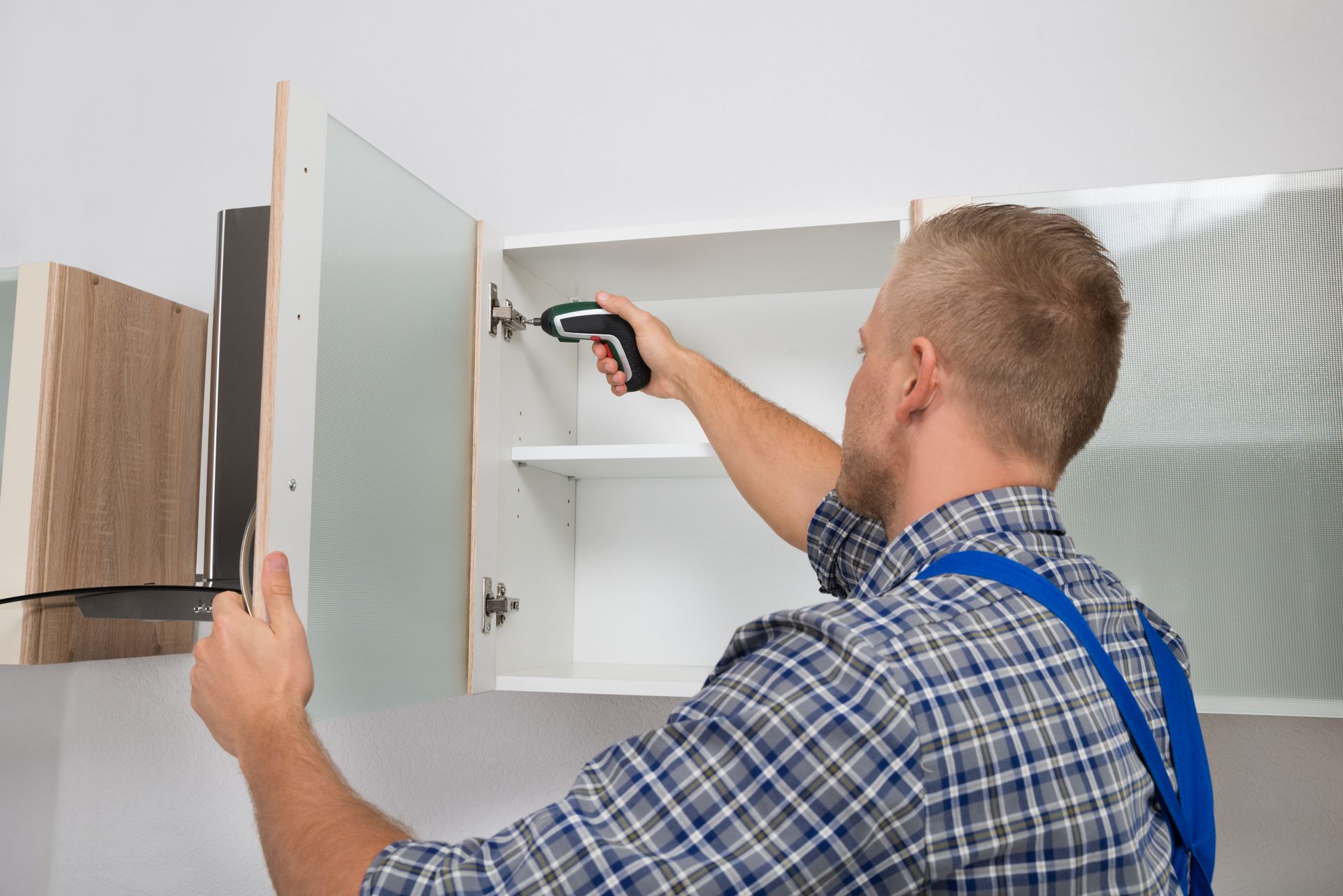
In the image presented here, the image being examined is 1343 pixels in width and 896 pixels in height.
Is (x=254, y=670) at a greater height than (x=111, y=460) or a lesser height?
lesser

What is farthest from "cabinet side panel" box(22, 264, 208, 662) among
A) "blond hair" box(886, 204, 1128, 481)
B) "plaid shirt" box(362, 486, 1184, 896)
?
"blond hair" box(886, 204, 1128, 481)

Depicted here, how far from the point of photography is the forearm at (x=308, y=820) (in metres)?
0.60

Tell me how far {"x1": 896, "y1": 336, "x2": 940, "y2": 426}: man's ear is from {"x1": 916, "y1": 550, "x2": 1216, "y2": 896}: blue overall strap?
0.14m

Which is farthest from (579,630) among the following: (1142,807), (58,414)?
(1142,807)

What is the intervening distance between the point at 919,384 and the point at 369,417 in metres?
0.54

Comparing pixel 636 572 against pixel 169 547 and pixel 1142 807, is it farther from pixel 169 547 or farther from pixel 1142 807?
pixel 1142 807

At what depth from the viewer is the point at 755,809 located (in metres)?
0.53

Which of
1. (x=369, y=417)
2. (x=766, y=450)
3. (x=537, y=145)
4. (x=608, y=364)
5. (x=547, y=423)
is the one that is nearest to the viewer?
(x=369, y=417)

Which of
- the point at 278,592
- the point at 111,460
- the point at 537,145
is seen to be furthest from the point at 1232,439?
the point at 111,460

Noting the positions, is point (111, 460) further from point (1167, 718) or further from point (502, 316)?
point (1167, 718)

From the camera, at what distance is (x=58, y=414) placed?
4.37 ft

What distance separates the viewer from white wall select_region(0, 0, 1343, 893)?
1.33m

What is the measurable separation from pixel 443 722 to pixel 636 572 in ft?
1.27

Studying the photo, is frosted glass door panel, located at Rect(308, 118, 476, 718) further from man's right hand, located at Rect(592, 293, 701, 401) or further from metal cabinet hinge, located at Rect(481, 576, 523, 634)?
man's right hand, located at Rect(592, 293, 701, 401)
